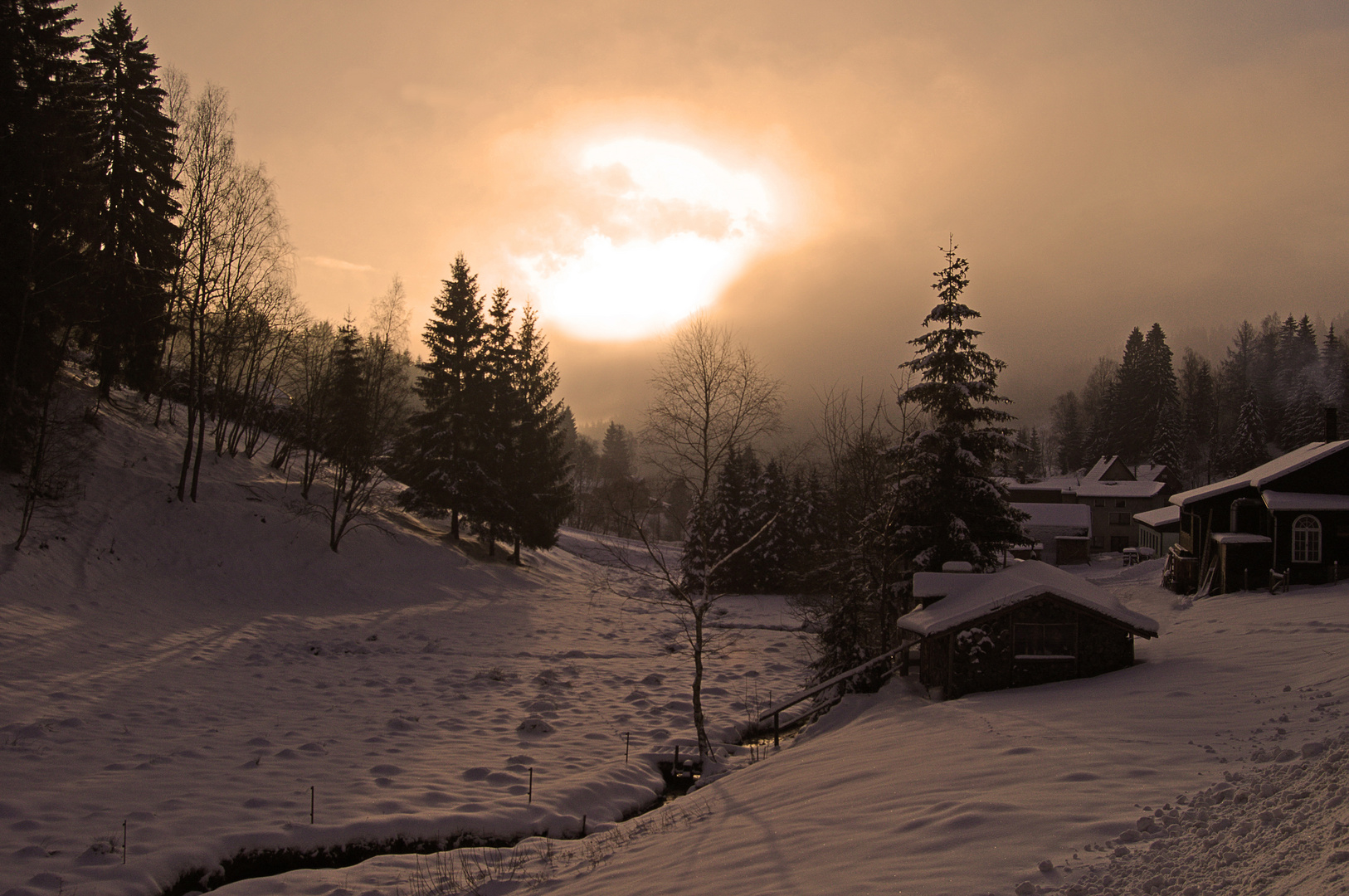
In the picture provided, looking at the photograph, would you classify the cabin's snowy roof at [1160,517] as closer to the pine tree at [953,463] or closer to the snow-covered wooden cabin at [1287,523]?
the snow-covered wooden cabin at [1287,523]

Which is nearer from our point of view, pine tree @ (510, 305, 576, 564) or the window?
the window

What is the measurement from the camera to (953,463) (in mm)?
21812

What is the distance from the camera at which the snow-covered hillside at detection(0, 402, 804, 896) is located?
11.3 m

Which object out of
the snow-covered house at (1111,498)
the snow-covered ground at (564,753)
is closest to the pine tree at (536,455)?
the snow-covered ground at (564,753)

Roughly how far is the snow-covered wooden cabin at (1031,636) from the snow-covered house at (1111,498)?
5105cm

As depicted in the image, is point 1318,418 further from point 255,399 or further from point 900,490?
point 255,399

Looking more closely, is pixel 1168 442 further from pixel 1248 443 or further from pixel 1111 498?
pixel 1111 498

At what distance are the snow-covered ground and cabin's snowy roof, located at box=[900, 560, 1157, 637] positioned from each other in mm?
1710

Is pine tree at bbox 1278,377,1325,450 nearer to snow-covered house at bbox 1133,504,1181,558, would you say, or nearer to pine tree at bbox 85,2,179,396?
snow-covered house at bbox 1133,504,1181,558

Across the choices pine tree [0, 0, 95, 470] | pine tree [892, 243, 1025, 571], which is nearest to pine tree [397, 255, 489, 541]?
pine tree [0, 0, 95, 470]

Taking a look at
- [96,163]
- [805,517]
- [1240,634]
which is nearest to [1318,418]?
[805,517]

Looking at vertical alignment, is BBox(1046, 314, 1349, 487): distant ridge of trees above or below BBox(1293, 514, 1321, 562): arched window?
above

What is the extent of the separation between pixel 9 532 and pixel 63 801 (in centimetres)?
1461

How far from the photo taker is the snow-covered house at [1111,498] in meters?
63.8
